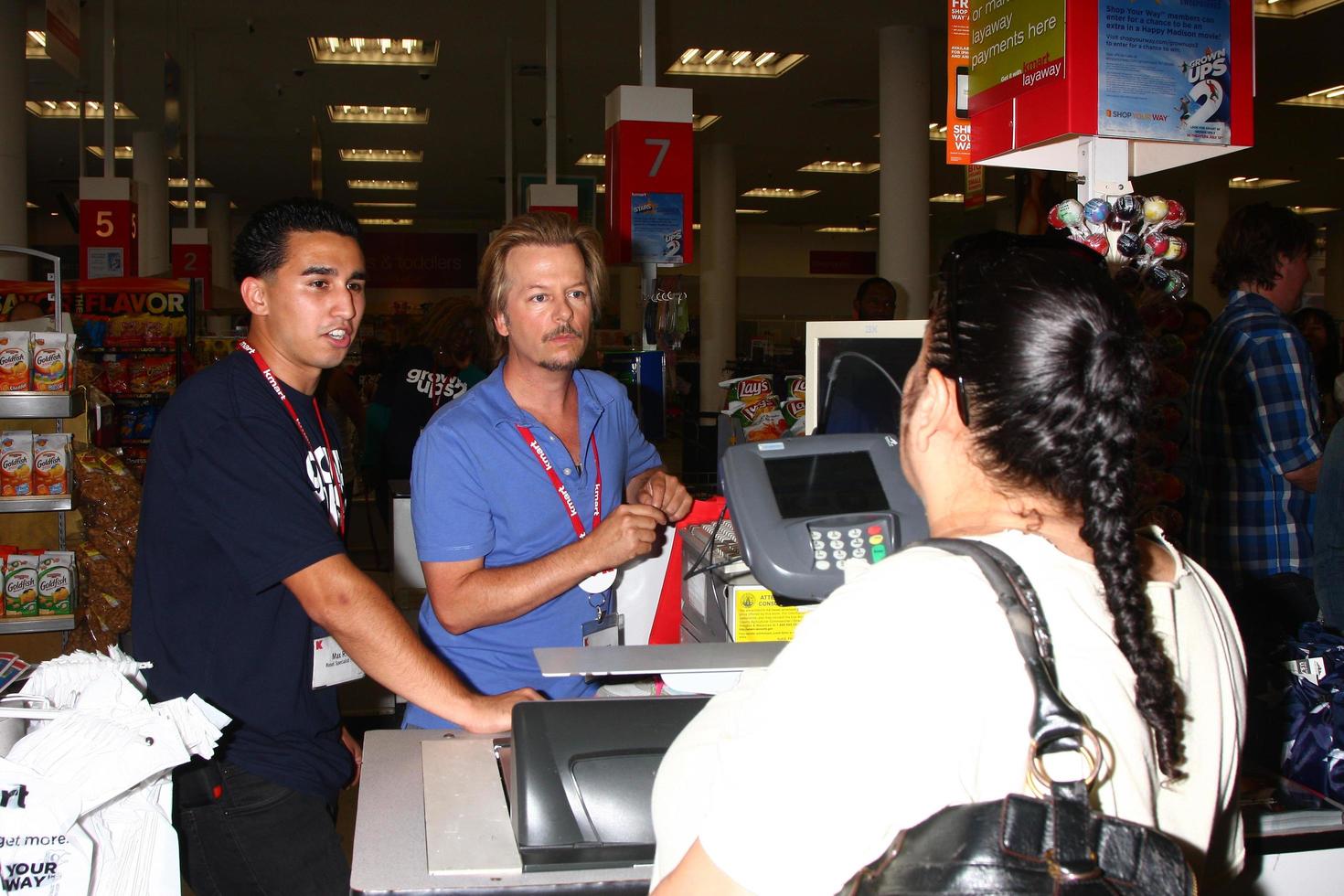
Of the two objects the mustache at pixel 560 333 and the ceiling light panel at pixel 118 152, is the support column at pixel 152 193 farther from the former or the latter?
the mustache at pixel 560 333

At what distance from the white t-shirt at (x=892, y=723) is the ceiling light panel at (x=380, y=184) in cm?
1793

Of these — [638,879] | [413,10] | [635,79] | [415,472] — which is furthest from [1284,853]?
[635,79]

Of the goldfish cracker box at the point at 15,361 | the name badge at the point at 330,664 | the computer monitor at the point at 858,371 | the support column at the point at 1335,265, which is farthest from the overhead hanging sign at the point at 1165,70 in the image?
the support column at the point at 1335,265

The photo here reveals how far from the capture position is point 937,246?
945 inches

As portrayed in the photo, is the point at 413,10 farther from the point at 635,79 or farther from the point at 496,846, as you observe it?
the point at 496,846

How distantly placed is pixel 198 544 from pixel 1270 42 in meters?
10.1

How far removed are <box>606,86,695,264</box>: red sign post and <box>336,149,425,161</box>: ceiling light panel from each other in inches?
392

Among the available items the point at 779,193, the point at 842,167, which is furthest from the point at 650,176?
the point at 779,193

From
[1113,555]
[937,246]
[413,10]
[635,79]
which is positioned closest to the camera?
[1113,555]

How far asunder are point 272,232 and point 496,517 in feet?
2.00

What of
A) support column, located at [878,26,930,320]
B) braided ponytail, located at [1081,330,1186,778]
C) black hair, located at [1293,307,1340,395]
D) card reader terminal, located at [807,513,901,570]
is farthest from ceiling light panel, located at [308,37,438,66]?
braided ponytail, located at [1081,330,1186,778]

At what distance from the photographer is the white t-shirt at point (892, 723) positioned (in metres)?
0.74

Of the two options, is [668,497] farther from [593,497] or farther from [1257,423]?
[1257,423]

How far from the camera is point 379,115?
13000 mm
